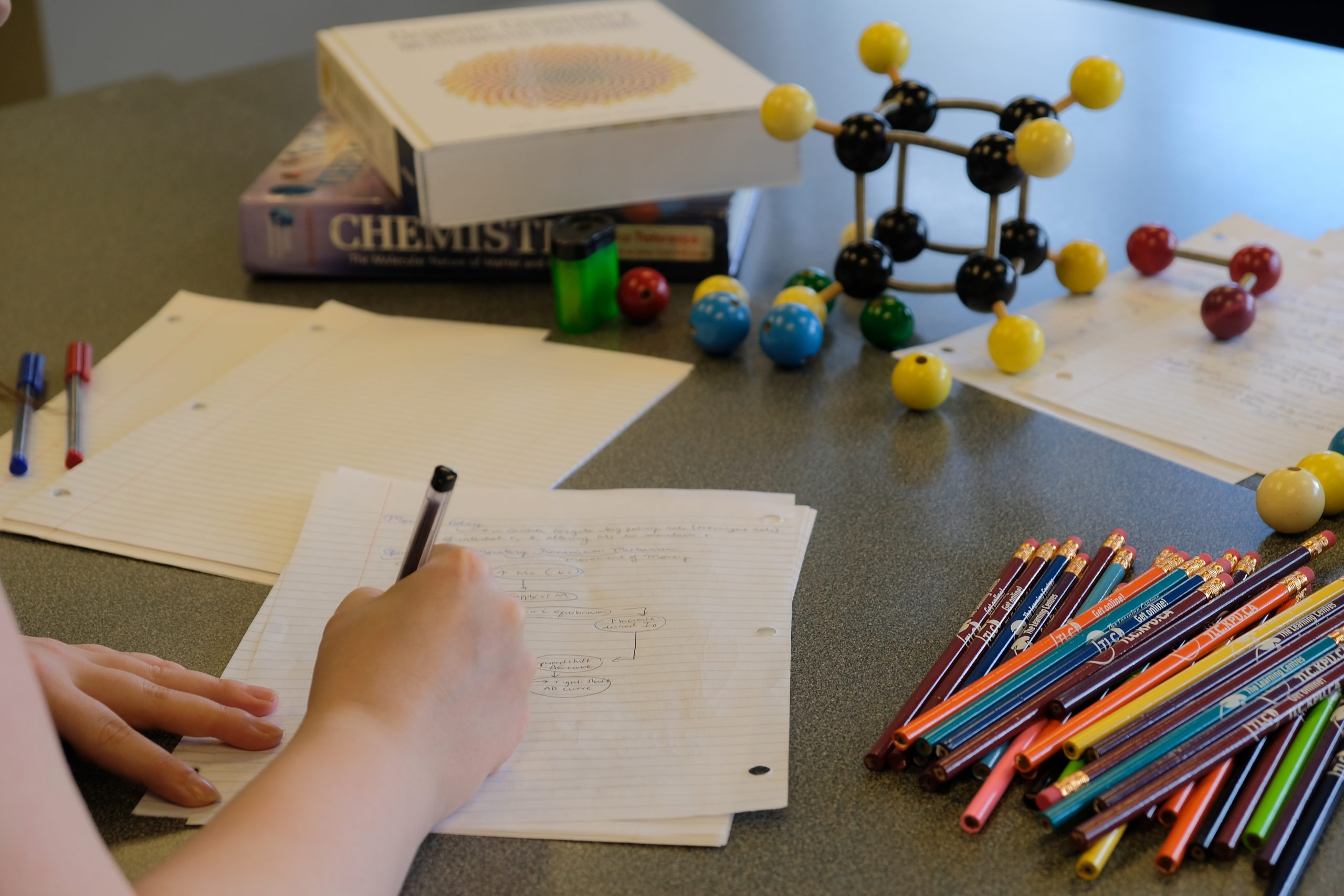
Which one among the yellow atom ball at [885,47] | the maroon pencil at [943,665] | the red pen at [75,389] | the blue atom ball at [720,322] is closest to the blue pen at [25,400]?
the red pen at [75,389]

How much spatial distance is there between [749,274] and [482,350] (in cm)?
25

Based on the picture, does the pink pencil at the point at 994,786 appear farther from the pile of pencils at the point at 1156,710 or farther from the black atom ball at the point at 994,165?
the black atom ball at the point at 994,165

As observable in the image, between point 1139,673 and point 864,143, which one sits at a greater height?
point 864,143

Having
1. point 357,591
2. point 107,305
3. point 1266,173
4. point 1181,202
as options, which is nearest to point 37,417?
point 107,305

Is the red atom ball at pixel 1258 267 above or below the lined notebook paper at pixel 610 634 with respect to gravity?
above

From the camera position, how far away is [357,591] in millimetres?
544

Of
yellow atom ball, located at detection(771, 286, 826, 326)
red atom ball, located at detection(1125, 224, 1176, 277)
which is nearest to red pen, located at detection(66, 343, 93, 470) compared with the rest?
yellow atom ball, located at detection(771, 286, 826, 326)

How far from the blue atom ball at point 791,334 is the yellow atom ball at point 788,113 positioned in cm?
13

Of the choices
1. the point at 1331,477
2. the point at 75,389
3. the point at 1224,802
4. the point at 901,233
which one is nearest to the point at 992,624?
the point at 1224,802

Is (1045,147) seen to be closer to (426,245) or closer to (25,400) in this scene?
(426,245)

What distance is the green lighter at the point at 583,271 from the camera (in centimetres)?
91

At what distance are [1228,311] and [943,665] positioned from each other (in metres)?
0.46

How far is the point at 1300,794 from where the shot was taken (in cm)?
46

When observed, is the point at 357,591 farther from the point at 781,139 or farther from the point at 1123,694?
the point at 781,139
